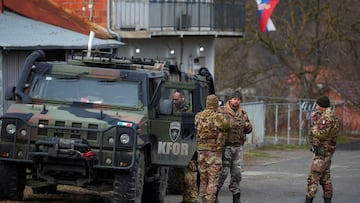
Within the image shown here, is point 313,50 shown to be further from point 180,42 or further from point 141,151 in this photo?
point 141,151

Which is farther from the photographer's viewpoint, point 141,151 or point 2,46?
point 2,46

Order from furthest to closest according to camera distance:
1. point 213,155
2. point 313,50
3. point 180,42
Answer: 1. point 313,50
2. point 180,42
3. point 213,155

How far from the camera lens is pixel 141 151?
12.7m

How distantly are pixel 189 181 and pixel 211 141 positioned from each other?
0.99m

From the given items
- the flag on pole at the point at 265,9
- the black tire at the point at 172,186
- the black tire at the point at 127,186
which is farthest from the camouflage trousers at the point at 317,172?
the flag on pole at the point at 265,9

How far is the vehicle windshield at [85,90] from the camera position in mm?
13445

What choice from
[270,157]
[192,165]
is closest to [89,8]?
[270,157]

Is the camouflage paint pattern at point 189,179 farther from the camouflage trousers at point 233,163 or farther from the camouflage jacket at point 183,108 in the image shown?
the camouflage trousers at point 233,163

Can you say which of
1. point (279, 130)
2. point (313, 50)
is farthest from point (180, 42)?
point (313, 50)

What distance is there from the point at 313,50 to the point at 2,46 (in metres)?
22.1

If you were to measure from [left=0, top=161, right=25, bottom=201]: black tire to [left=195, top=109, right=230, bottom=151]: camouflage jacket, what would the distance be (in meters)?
2.53

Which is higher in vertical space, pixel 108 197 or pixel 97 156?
pixel 97 156

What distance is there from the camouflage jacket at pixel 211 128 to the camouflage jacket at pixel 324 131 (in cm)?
154

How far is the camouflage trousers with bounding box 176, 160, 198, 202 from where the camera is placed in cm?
1378
